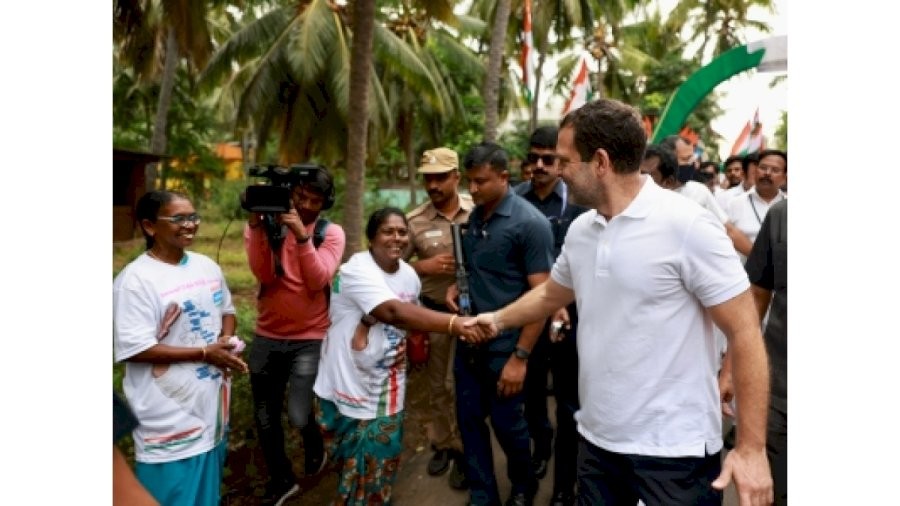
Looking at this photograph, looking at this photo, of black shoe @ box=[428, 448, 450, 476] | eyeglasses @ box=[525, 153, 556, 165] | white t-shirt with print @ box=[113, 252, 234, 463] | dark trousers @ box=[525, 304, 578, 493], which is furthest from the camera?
black shoe @ box=[428, 448, 450, 476]

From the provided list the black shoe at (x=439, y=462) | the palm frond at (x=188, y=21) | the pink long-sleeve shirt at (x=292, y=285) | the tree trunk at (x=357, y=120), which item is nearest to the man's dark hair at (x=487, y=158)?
the pink long-sleeve shirt at (x=292, y=285)

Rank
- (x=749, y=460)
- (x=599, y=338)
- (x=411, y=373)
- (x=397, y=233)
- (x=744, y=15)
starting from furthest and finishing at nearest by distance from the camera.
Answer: (x=744, y=15)
(x=411, y=373)
(x=397, y=233)
(x=599, y=338)
(x=749, y=460)

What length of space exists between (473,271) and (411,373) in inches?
114

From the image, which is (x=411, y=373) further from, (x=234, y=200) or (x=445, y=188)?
(x=234, y=200)

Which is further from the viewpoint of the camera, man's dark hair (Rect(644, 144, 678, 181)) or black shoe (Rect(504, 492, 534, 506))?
man's dark hair (Rect(644, 144, 678, 181))

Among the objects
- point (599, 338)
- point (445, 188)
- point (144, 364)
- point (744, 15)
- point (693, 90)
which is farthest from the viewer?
point (744, 15)

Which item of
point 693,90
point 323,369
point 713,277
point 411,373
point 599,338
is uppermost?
point 693,90

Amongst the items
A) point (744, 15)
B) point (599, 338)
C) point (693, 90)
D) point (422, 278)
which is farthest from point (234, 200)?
point (599, 338)

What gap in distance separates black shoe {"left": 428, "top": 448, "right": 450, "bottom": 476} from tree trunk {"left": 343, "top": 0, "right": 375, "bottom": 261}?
3626 mm

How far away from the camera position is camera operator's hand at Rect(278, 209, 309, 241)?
372cm

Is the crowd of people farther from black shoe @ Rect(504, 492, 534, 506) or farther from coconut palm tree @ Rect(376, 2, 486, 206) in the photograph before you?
coconut palm tree @ Rect(376, 2, 486, 206)

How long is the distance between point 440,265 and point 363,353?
77 cm

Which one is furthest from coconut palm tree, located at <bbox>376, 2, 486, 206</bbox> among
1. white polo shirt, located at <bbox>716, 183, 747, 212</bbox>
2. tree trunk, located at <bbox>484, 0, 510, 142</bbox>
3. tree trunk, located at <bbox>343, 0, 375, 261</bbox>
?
white polo shirt, located at <bbox>716, 183, 747, 212</bbox>

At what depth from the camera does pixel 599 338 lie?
239 centimetres
